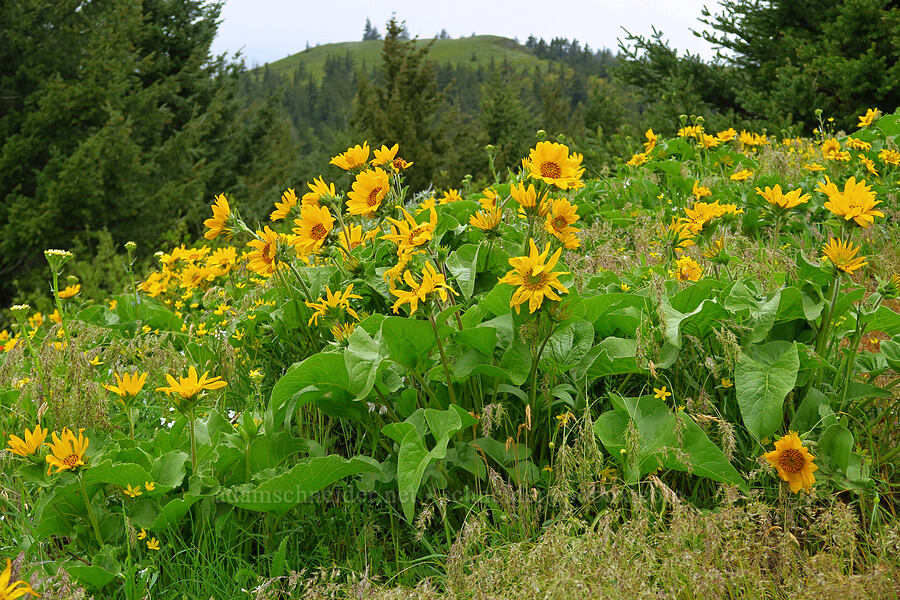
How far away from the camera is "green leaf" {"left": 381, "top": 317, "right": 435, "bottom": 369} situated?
5.87ft

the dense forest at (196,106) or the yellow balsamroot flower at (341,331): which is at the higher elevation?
the dense forest at (196,106)

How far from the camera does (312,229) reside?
6.91 ft

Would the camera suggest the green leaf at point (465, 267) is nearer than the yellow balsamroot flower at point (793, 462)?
No

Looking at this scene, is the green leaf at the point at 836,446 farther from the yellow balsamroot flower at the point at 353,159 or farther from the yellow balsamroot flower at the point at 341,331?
the yellow balsamroot flower at the point at 353,159

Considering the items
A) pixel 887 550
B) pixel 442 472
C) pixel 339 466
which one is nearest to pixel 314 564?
pixel 339 466

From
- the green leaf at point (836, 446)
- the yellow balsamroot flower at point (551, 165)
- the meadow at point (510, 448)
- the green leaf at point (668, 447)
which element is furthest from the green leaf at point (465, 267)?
the green leaf at point (836, 446)

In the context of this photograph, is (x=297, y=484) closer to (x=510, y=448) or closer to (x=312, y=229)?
(x=510, y=448)

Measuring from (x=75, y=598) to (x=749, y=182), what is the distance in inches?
162

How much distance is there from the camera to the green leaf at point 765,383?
171 centimetres

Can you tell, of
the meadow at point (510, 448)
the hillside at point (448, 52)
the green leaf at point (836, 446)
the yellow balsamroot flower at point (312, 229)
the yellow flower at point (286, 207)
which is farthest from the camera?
the hillside at point (448, 52)

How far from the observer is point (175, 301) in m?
3.83

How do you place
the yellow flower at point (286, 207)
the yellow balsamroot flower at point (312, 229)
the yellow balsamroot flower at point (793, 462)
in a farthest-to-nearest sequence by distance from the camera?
the yellow flower at point (286, 207) → the yellow balsamroot flower at point (312, 229) → the yellow balsamroot flower at point (793, 462)

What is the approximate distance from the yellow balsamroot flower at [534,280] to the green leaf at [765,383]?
621 mm

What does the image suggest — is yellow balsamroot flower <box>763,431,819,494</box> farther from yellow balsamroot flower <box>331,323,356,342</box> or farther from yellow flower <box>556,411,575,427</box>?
yellow balsamroot flower <box>331,323,356,342</box>
